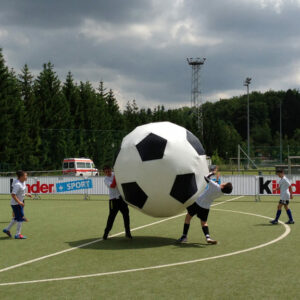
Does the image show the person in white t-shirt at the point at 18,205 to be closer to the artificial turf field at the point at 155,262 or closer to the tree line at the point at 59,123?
the artificial turf field at the point at 155,262

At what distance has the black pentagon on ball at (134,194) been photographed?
9367mm

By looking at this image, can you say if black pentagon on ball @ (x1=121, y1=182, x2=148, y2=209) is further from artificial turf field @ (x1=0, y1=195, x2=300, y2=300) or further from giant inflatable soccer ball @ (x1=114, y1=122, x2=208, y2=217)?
artificial turf field @ (x1=0, y1=195, x2=300, y2=300)

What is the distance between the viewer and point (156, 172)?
9.21 meters

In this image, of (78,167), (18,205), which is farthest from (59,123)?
(18,205)

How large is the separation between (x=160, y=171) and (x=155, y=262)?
1.90m

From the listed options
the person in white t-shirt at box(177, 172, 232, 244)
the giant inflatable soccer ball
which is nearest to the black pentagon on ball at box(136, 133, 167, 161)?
the giant inflatable soccer ball

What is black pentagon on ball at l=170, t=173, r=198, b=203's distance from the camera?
9.28 m

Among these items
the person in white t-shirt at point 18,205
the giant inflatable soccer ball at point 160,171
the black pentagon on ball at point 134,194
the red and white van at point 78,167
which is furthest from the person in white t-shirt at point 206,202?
the red and white van at point 78,167

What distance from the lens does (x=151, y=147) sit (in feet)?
30.6

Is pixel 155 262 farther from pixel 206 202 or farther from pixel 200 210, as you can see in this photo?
pixel 206 202

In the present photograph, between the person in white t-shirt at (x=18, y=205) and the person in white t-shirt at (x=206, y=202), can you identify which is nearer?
the person in white t-shirt at (x=206, y=202)

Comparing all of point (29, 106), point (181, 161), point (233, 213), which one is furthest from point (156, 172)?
point (29, 106)

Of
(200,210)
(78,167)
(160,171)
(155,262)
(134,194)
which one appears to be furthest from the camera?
(78,167)

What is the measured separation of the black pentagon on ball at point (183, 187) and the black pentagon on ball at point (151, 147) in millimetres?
622
